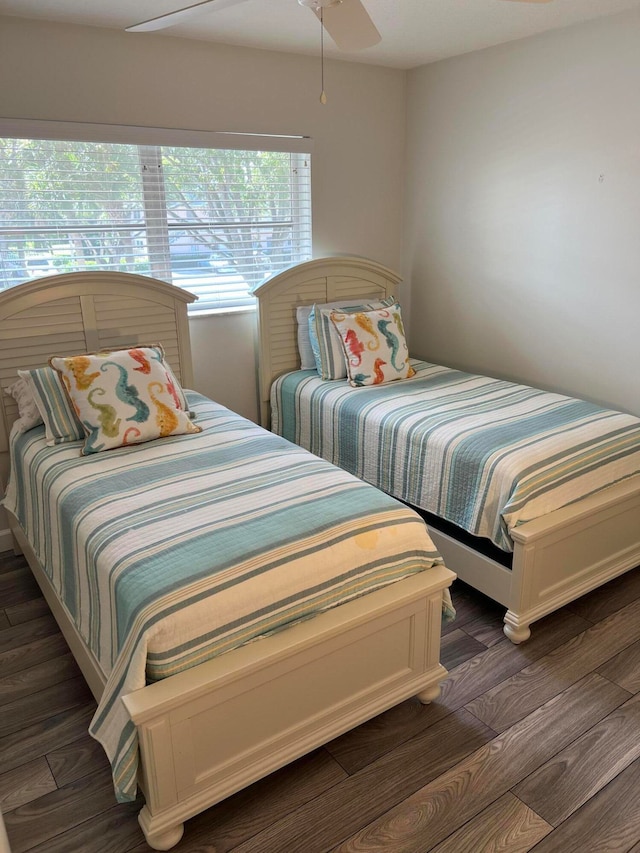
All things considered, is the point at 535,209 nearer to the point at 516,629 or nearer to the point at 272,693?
the point at 516,629

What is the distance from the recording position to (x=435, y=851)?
1.61 metres

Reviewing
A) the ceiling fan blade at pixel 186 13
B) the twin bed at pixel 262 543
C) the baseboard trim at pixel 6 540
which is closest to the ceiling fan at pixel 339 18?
the ceiling fan blade at pixel 186 13

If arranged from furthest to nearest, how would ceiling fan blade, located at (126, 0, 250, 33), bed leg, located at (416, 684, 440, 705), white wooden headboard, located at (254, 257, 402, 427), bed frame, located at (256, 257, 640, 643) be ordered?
white wooden headboard, located at (254, 257, 402, 427) → bed frame, located at (256, 257, 640, 643) → bed leg, located at (416, 684, 440, 705) → ceiling fan blade, located at (126, 0, 250, 33)

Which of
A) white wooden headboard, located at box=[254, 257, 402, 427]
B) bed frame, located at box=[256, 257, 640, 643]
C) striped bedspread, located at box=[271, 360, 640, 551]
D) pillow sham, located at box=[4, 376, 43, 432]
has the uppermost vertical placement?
white wooden headboard, located at box=[254, 257, 402, 427]

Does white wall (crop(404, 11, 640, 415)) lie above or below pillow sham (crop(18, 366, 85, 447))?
above

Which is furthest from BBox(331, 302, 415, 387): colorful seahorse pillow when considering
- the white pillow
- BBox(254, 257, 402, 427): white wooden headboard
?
BBox(254, 257, 402, 427): white wooden headboard

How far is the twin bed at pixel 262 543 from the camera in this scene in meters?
1.61

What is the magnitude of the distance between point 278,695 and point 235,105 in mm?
2824

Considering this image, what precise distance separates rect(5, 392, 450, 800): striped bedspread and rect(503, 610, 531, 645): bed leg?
54 centimetres

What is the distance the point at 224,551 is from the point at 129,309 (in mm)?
1710

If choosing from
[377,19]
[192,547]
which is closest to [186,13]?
[377,19]

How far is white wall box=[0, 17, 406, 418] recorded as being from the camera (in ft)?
9.15

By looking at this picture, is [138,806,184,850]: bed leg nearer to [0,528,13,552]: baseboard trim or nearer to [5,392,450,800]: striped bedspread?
[5,392,450,800]: striped bedspread

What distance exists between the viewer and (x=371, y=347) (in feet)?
11.1
